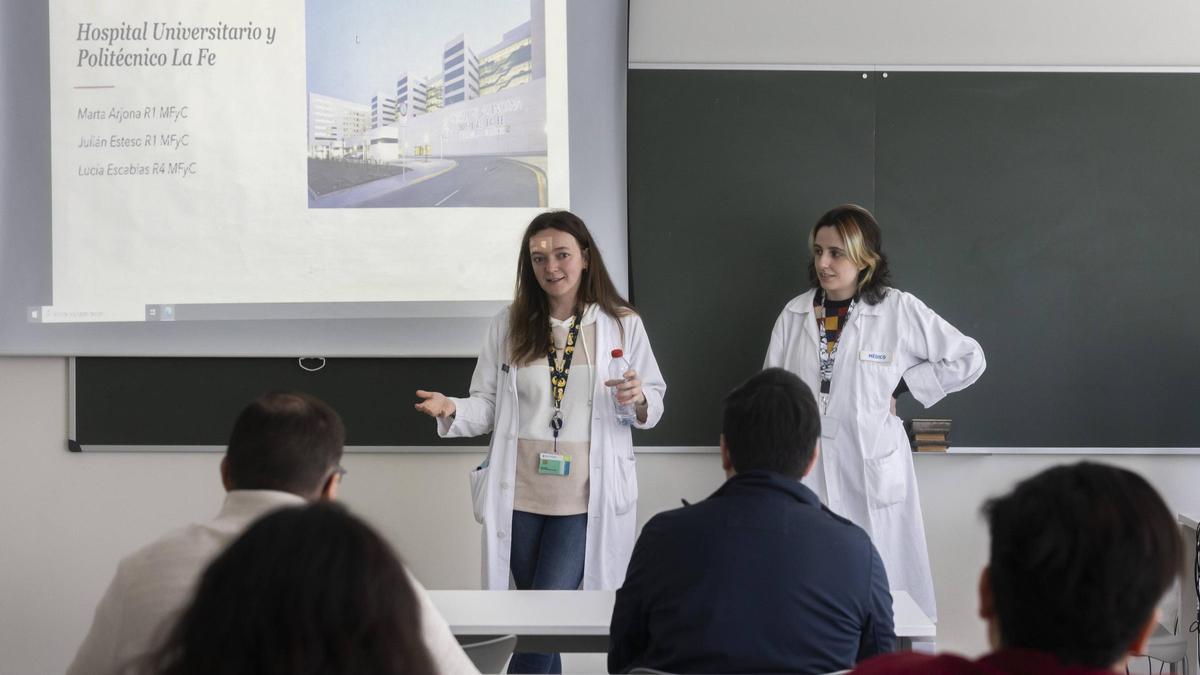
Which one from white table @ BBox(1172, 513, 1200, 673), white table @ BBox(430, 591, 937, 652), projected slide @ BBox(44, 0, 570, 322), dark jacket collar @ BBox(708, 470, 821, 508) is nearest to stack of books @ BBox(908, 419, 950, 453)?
white table @ BBox(1172, 513, 1200, 673)

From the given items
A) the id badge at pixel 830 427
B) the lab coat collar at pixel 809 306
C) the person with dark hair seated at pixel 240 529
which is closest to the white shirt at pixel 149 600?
the person with dark hair seated at pixel 240 529

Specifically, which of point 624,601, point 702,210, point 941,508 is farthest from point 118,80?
point 941,508

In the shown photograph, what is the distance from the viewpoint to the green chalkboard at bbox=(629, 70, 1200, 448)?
13.1 ft

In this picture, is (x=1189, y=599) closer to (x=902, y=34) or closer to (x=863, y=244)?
(x=863, y=244)

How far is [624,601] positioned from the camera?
195cm

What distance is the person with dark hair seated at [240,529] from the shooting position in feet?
4.78

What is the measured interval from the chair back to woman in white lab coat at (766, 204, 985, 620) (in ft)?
6.07

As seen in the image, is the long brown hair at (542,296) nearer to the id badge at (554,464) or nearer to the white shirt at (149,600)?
the id badge at (554,464)

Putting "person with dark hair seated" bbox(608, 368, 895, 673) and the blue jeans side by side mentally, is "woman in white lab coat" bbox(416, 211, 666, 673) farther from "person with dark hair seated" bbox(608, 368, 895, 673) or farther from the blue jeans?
"person with dark hair seated" bbox(608, 368, 895, 673)

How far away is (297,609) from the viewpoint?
2.71 ft

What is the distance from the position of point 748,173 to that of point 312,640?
3.41m

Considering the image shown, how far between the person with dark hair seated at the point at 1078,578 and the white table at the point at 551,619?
4.15 feet

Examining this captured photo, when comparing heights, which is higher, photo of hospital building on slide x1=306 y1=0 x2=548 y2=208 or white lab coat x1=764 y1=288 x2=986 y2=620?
photo of hospital building on slide x1=306 y1=0 x2=548 y2=208

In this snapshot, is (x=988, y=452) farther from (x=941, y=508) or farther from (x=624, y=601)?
(x=624, y=601)
